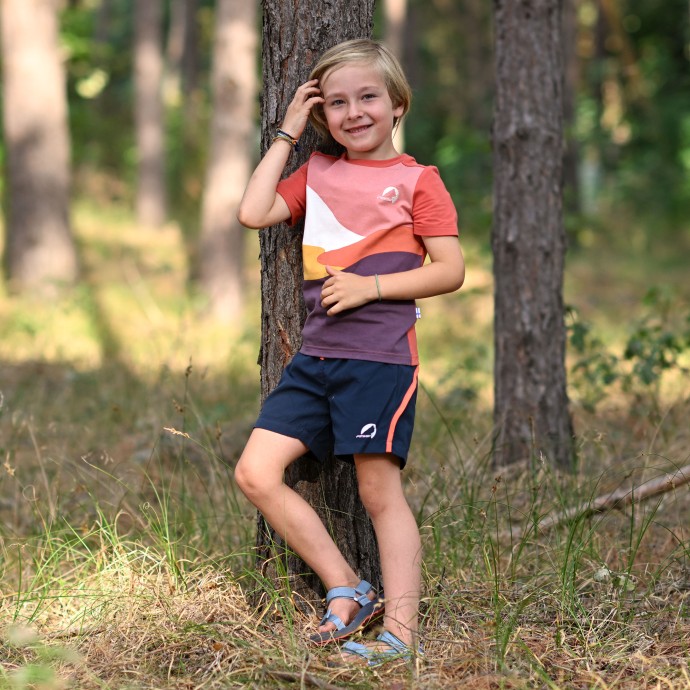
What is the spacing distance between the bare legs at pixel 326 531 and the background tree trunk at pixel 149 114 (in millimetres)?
15193

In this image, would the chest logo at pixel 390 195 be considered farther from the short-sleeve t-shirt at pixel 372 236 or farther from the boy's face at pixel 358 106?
the boy's face at pixel 358 106

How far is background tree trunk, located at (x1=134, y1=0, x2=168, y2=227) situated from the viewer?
56.5 ft

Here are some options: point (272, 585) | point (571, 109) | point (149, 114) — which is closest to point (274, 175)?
point (272, 585)

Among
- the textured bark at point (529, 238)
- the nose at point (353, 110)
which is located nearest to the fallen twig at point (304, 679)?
the nose at point (353, 110)

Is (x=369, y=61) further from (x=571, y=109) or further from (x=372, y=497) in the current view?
(x=571, y=109)

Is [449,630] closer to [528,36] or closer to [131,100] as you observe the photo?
[528,36]

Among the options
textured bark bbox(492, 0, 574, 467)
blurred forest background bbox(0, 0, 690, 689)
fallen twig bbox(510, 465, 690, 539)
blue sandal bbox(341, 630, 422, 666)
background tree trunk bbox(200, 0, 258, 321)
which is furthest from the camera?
background tree trunk bbox(200, 0, 258, 321)

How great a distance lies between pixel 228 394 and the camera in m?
6.73

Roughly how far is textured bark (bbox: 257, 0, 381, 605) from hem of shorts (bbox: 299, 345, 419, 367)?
0.27 meters

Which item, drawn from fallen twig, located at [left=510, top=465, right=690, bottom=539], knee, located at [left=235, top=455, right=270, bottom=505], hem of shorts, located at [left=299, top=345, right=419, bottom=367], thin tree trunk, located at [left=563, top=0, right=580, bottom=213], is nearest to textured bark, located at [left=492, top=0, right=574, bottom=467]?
fallen twig, located at [left=510, top=465, right=690, bottom=539]

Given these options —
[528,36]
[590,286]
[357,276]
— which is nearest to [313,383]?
[357,276]

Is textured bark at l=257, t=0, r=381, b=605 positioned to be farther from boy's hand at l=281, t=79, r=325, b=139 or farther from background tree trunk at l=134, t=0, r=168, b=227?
background tree trunk at l=134, t=0, r=168, b=227

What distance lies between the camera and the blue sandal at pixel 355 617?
305cm

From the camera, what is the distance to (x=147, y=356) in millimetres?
8023
